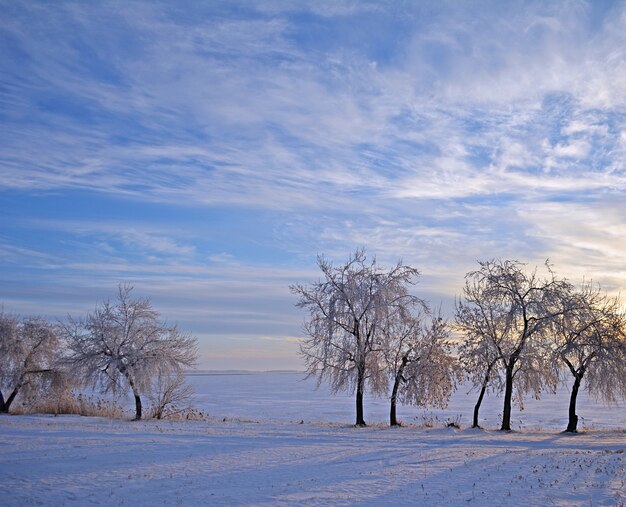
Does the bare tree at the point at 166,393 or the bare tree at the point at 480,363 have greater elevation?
the bare tree at the point at 480,363

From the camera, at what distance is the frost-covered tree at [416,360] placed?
33594 mm

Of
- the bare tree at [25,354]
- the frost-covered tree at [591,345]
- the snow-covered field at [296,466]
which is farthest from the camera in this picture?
the bare tree at [25,354]

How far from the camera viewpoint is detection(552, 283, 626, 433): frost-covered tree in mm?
30250

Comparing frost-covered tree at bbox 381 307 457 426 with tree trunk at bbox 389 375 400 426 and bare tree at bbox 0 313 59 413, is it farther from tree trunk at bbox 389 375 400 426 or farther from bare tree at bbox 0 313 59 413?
bare tree at bbox 0 313 59 413

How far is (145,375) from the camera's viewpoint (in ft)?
116

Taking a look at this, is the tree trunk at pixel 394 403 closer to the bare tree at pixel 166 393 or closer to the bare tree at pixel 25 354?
the bare tree at pixel 166 393

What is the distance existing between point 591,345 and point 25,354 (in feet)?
120

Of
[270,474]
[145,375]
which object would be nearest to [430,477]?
[270,474]

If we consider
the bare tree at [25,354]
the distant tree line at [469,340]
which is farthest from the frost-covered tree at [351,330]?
the bare tree at [25,354]

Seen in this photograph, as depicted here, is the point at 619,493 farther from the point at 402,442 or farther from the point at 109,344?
the point at 109,344

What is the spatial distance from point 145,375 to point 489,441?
2069 cm

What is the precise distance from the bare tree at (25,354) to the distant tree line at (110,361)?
0.06 m

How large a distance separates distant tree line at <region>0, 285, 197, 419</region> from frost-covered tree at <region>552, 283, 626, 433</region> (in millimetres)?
22789

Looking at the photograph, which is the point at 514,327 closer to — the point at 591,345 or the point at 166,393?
the point at 591,345
